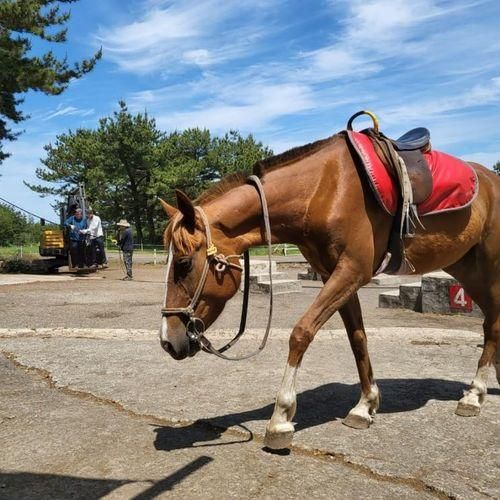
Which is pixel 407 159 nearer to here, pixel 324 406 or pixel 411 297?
pixel 324 406

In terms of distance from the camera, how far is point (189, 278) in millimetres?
3232

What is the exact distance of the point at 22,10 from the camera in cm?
1628

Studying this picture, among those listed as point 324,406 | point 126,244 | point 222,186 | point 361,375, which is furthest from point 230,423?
point 126,244

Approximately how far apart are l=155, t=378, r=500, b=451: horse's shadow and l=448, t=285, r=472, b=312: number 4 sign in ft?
15.1

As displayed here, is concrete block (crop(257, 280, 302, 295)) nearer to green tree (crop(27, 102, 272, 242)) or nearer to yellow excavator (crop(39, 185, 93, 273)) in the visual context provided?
yellow excavator (crop(39, 185, 93, 273))

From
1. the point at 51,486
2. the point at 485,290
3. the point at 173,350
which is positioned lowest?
the point at 51,486

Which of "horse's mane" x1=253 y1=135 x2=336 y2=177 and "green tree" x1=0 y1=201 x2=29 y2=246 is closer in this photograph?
"horse's mane" x1=253 y1=135 x2=336 y2=177

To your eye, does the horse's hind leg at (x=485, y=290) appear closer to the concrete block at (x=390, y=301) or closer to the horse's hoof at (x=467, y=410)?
the horse's hoof at (x=467, y=410)

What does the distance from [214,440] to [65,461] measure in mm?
929

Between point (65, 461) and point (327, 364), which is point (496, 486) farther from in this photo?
point (327, 364)

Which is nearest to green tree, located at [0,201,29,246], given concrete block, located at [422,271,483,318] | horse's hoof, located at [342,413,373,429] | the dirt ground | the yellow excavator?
the yellow excavator

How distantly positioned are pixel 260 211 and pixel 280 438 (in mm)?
1454

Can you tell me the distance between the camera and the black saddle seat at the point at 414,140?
397 cm

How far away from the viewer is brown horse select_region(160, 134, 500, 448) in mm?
3232
